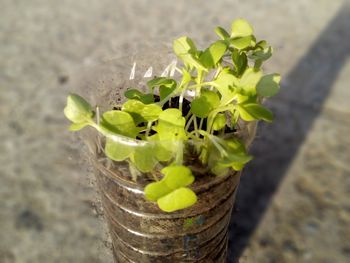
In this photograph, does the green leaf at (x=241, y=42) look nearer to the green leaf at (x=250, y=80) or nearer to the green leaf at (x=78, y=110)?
the green leaf at (x=250, y=80)

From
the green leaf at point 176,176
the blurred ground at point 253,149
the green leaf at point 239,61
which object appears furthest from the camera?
the blurred ground at point 253,149

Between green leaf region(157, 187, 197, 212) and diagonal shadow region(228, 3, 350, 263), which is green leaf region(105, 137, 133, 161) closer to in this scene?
green leaf region(157, 187, 197, 212)

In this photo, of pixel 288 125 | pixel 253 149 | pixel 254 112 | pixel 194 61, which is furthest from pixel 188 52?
pixel 288 125

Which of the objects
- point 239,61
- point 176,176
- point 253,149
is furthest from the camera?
point 253,149

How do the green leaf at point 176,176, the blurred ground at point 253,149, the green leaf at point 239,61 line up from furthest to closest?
1. the blurred ground at point 253,149
2. the green leaf at point 239,61
3. the green leaf at point 176,176

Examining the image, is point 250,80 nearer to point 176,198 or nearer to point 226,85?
point 226,85

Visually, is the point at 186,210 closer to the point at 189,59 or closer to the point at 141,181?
the point at 141,181

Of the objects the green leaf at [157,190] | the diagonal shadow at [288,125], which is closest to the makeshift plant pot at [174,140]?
the green leaf at [157,190]

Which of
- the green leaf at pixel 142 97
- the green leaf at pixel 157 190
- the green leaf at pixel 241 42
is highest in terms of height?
the green leaf at pixel 241 42
